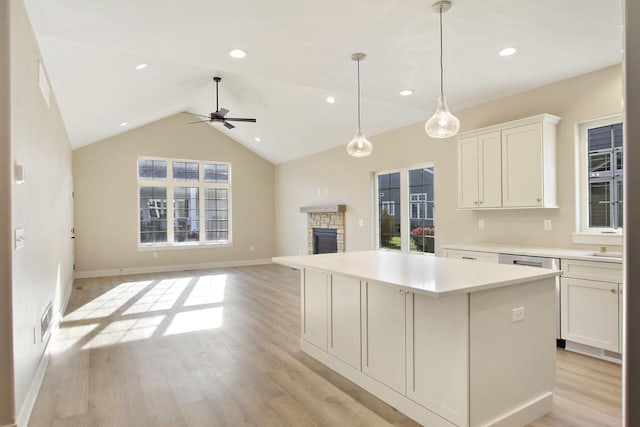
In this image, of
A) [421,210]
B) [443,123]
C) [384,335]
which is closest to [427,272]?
[384,335]

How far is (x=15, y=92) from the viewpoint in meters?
2.37

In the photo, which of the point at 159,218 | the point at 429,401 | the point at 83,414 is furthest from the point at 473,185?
the point at 159,218

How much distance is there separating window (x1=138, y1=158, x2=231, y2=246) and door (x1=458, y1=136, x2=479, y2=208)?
6.26 m

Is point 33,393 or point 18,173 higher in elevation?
point 18,173

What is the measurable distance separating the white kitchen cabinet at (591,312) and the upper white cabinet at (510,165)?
943 mm

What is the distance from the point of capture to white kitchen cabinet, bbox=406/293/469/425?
2117 millimetres

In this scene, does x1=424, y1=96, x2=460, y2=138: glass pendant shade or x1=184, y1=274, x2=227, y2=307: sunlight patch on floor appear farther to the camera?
x1=184, y1=274, x2=227, y2=307: sunlight patch on floor

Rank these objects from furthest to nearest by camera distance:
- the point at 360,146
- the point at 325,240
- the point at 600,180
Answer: the point at 325,240, the point at 600,180, the point at 360,146

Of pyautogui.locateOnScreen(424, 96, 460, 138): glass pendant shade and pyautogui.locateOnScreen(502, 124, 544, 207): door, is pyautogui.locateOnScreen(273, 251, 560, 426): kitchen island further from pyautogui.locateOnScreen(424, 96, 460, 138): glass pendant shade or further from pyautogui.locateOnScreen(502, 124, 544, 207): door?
pyautogui.locateOnScreen(502, 124, 544, 207): door

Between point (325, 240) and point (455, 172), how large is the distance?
141 inches

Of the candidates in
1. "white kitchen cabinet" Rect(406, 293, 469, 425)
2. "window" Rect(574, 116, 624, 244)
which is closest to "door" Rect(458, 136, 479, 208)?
"window" Rect(574, 116, 624, 244)

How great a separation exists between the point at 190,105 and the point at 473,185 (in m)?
6.24

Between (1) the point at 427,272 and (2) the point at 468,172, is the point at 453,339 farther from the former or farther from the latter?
(2) the point at 468,172

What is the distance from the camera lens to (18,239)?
236 cm
